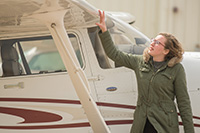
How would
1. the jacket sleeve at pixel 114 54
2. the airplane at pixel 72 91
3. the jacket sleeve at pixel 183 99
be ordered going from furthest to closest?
the airplane at pixel 72 91
the jacket sleeve at pixel 114 54
the jacket sleeve at pixel 183 99

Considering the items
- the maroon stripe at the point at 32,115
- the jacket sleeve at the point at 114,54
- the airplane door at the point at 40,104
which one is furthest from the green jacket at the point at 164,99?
the maroon stripe at the point at 32,115

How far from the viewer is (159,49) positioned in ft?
8.54

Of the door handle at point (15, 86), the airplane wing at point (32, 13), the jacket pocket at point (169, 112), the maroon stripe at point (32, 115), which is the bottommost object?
the maroon stripe at point (32, 115)

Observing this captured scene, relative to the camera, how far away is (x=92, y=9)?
276 cm

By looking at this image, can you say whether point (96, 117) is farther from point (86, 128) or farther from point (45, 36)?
point (45, 36)

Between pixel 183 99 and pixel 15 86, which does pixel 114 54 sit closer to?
pixel 183 99

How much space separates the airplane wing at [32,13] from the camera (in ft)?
8.41

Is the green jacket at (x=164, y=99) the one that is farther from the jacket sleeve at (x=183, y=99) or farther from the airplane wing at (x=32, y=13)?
the airplane wing at (x=32, y=13)

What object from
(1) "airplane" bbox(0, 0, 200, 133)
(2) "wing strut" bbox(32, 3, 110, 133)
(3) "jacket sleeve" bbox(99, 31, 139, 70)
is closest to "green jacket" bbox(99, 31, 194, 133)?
(3) "jacket sleeve" bbox(99, 31, 139, 70)

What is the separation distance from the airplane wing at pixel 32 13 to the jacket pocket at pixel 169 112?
1110 millimetres

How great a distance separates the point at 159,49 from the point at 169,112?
0.59 meters

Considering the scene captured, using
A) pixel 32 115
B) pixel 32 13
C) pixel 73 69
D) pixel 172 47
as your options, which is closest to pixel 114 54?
pixel 73 69

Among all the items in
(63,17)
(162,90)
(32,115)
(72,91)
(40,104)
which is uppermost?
(63,17)

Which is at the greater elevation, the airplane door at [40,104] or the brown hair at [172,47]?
the brown hair at [172,47]
